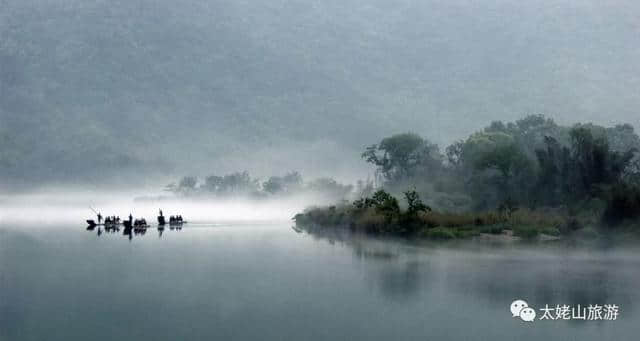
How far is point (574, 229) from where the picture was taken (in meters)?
Answer: 37.2

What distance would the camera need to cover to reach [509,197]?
148ft

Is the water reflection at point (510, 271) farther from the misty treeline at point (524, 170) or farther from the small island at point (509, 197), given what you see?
the misty treeline at point (524, 170)

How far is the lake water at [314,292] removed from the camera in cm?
1445

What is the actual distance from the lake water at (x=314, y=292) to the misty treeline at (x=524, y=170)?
13.0m

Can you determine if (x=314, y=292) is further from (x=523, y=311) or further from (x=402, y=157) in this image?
(x=402, y=157)

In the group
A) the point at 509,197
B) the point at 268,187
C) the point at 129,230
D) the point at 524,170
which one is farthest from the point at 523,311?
the point at 268,187

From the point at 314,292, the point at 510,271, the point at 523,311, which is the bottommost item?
the point at 523,311

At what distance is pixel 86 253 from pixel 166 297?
1458cm

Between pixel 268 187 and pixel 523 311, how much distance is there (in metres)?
92.6

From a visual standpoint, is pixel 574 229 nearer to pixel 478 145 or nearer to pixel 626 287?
pixel 626 287

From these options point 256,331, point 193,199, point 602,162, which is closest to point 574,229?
point 602,162

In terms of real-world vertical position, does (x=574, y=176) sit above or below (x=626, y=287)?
above

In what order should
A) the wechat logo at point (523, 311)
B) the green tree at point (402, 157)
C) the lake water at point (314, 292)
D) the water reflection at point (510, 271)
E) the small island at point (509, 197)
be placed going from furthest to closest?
the green tree at point (402, 157) < the small island at point (509, 197) < the water reflection at point (510, 271) < the wechat logo at point (523, 311) < the lake water at point (314, 292)

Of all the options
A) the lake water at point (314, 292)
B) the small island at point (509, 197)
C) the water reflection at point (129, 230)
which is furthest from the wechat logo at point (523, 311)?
the water reflection at point (129, 230)
